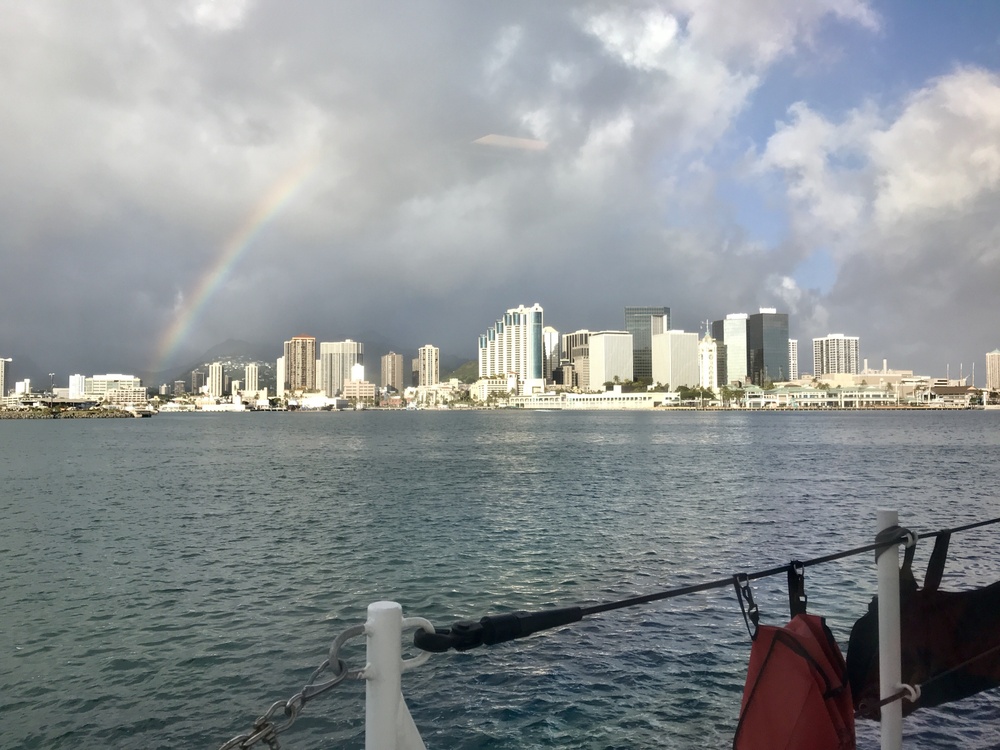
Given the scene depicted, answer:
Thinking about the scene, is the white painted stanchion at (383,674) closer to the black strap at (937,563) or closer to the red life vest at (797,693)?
the red life vest at (797,693)

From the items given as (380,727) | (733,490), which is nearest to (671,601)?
(380,727)

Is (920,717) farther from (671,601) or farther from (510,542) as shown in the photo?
(510,542)

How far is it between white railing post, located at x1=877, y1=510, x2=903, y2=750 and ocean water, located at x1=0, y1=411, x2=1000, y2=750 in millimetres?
5800

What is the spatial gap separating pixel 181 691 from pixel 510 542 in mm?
12529

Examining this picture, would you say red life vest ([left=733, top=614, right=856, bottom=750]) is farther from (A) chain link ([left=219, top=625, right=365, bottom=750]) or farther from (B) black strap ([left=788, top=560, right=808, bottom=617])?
(A) chain link ([left=219, top=625, right=365, bottom=750])

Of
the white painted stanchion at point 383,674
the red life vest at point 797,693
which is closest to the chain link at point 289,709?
the white painted stanchion at point 383,674

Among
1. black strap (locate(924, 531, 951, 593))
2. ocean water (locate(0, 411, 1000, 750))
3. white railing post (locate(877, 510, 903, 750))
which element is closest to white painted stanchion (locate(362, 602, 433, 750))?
white railing post (locate(877, 510, 903, 750))

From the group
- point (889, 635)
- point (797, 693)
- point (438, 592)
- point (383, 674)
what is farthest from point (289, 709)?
point (438, 592)

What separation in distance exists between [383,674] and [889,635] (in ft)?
6.66

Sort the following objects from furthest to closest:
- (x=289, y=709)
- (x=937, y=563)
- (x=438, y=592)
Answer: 1. (x=438, y=592)
2. (x=937, y=563)
3. (x=289, y=709)

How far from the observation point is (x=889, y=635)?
2.83 meters

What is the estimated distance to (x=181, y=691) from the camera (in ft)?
33.3

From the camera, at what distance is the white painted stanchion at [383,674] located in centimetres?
205

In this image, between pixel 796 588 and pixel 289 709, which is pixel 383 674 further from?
pixel 796 588
